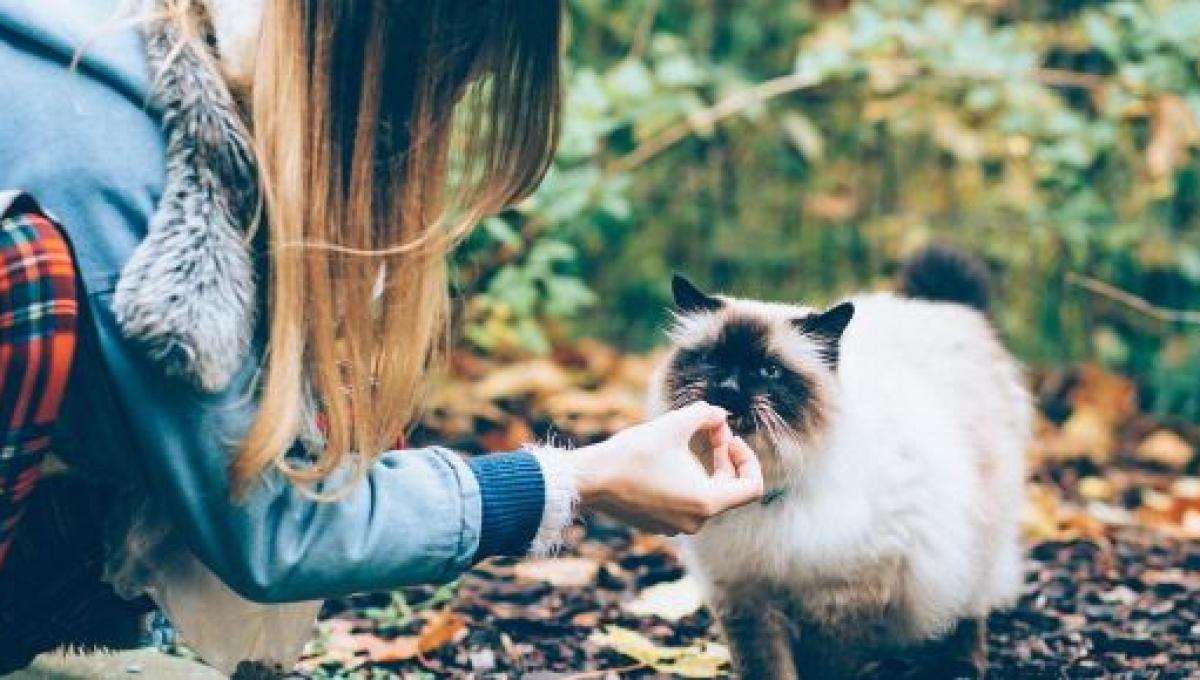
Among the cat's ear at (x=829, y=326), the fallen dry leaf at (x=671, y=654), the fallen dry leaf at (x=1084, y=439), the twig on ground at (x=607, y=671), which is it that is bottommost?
the twig on ground at (x=607, y=671)

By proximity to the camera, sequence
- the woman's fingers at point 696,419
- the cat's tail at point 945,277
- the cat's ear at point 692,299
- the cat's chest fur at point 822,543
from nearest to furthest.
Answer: the woman's fingers at point 696,419 → the cat's chest fur at point 822,543 → the cat's ear at point 692,299 → the cat's tail at point 945,277

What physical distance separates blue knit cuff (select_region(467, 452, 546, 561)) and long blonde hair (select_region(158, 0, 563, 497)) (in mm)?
150

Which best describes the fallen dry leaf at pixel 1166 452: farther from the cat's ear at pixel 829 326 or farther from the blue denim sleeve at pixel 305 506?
the blue denim sleeve at pixel 305 506

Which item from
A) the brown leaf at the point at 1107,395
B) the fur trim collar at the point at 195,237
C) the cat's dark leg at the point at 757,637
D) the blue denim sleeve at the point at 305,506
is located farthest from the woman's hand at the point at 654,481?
the brown leaf at the point at 1107,395

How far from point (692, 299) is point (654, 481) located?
866 millimetres

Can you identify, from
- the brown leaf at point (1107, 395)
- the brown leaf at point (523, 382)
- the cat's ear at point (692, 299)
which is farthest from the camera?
the brown leaf at point (1107, 395)

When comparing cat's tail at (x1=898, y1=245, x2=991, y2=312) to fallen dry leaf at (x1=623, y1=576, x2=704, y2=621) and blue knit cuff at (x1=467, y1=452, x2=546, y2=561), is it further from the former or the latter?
blue knit cuff at (x1=467, y1=452, x2=546, y2=561)

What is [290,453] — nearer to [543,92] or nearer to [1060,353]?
[543,92]

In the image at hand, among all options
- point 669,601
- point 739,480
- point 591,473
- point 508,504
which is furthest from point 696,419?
point 669,601

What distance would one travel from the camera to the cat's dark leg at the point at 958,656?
9.82ft

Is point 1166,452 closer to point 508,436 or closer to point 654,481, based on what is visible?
point 508,436

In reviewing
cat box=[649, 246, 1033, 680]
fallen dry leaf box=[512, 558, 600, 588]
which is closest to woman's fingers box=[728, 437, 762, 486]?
cat box=[649, 246, 1033, 680]

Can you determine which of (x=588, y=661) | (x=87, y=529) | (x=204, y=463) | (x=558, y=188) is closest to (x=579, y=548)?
(x=588, y=661)

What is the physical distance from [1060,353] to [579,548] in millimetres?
2414
